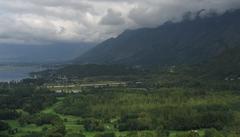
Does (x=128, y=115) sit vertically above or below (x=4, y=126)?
above

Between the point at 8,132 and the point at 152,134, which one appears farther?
the point at 8,132

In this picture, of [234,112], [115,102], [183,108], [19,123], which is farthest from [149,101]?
[19,123]

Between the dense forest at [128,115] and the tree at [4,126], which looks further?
the tree at [4,126]

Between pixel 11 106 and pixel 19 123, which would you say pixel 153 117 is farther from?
pixel 11 106

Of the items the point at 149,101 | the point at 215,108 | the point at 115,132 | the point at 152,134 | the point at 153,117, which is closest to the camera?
the point at 152,134

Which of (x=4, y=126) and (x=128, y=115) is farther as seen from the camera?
(x=128, y=115)

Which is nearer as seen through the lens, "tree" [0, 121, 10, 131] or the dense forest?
the dense forest

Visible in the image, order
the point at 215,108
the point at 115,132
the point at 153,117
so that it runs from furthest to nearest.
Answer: the point at 215,108 → the point at 153,117 → the point at 115,132

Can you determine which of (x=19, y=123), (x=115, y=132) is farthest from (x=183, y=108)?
(x=19, y=123)

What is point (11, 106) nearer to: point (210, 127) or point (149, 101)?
point (149, 101)
